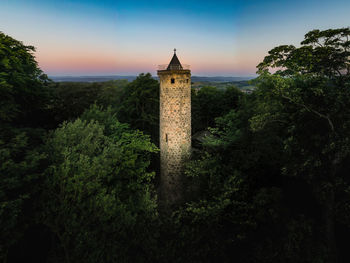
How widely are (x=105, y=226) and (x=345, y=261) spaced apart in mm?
9220

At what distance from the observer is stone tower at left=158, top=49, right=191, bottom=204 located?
1172 cm

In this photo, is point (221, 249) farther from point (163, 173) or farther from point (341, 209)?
point (163, 173)

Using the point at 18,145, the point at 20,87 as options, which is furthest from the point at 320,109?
the point at 20,87

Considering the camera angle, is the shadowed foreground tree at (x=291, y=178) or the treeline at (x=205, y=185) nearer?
the treeline at (x=205, y=185)

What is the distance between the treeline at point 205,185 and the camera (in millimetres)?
6594

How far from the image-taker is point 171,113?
1191 cm

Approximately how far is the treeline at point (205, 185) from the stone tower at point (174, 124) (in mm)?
1581

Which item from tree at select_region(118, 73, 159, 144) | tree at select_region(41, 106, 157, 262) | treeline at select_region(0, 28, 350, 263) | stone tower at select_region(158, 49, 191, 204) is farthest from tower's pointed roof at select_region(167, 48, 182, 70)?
tree at select_region(41, 106, 157, 262)

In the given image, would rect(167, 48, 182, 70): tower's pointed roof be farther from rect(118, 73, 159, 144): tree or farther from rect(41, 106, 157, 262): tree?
rect(41, 106, 157, 262): tree

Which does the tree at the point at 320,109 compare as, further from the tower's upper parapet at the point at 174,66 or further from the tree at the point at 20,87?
the tree at the point at 20,87

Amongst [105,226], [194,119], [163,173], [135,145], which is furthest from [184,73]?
[194,119]

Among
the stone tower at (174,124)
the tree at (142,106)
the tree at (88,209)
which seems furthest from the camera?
the tree at (142,106)

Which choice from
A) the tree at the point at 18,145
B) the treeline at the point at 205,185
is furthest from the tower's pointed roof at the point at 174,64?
the tree at the point at 18,145

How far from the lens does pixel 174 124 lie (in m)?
12.0
